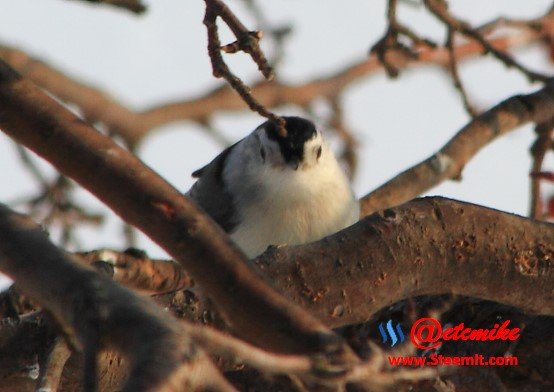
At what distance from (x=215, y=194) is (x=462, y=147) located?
0.91m

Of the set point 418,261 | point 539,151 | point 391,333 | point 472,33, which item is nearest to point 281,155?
point 472,33

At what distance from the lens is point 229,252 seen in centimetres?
154

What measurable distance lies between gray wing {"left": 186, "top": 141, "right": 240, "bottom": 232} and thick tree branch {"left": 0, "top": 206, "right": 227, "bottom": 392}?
2.13 metres

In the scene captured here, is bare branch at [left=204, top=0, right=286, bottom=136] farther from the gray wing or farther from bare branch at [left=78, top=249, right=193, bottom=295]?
the gray wing

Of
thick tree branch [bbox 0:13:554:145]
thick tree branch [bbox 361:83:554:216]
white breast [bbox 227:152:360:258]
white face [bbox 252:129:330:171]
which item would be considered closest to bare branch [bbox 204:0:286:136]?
thick tree branch [bbox 361:83:554:216]

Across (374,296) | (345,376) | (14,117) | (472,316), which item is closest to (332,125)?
(472,316)

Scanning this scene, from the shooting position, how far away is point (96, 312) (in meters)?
1.41

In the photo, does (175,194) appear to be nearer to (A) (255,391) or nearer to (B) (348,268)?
(B) (348,268)

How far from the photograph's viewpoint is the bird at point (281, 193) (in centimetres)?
372

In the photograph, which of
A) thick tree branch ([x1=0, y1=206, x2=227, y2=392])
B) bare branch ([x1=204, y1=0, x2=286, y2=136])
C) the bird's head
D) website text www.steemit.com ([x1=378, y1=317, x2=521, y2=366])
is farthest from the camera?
the bird's head

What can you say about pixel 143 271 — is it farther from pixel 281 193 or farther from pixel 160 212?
pixel 281 193

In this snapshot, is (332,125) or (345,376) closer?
(345,376)

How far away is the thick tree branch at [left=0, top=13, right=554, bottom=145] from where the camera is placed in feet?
15.4

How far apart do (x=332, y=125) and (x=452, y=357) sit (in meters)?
2.76
